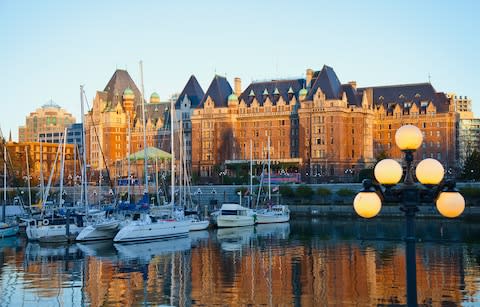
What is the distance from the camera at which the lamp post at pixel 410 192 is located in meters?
10.4

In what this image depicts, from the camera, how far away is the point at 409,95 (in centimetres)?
12612

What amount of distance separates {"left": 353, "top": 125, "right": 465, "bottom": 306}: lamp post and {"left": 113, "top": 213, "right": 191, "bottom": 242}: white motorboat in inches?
1723

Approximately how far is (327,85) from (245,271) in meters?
84.2

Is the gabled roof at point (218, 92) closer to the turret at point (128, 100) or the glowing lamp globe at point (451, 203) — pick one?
the turret at point (128, 100)

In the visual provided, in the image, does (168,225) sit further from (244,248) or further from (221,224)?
(221,224)

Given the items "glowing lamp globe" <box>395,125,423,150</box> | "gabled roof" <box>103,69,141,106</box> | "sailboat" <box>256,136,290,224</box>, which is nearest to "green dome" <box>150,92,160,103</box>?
"gabled roof" <box>103,69,141,106</box>

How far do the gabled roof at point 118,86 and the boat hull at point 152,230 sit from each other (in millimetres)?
92179

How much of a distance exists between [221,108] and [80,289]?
96.9 metres

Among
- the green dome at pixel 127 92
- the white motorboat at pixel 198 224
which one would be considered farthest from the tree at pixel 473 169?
the green dome at pixel 127 92

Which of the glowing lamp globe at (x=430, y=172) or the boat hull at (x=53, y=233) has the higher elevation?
the glowing lamp globe at (x=430, y=172)

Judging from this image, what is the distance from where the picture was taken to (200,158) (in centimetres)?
13012

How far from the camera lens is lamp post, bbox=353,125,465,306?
34.1ft

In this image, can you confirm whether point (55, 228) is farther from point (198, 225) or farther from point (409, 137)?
point (409, 137)

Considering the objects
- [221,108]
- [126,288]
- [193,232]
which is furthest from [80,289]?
[221,108]
